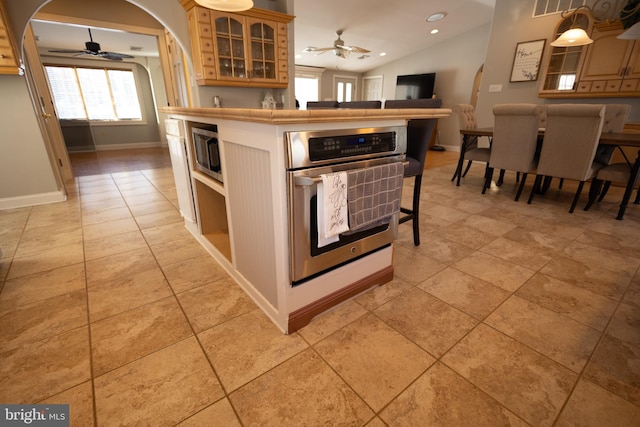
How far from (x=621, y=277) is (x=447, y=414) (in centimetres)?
160

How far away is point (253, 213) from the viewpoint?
1.26m

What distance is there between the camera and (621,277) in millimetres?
1693

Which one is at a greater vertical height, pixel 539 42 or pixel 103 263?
pixel 539 42

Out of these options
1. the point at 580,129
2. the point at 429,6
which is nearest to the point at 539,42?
the point at 429,6

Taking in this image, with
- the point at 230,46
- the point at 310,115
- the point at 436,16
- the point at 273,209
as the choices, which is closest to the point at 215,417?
the point at 273,209

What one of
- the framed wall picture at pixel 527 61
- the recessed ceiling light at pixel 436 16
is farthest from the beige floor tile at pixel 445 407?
the recessed ceiling light at pixel 436 16

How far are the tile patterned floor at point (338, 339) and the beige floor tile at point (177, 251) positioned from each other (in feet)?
0.04

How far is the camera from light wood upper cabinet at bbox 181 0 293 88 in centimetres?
286

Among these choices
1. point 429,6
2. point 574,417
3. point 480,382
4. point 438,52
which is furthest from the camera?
point 438,52

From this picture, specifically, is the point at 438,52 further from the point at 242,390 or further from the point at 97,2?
the point at 242,390

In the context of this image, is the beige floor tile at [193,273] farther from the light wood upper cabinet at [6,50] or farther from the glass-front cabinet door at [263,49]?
the glass-front cabinet door at [263,49]

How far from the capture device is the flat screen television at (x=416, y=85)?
6695 mm

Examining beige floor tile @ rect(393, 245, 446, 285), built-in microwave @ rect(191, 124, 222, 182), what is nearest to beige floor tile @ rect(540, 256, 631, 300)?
beige floor tile @ rect(393, 245, 446, 285)

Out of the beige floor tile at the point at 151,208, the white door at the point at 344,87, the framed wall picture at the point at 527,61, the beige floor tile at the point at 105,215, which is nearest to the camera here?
the beige floor tile at the point at 105,215
